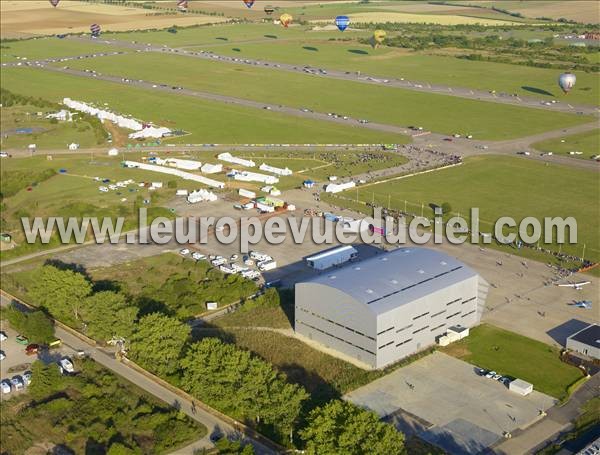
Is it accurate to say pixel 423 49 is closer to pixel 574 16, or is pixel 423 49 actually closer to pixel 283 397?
pixel 574 16

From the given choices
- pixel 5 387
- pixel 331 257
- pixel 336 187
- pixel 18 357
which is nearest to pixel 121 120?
pixel 336 187

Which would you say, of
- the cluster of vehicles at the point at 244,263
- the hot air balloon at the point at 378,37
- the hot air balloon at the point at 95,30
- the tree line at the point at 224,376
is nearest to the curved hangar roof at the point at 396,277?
the tree line at the point at 224,376

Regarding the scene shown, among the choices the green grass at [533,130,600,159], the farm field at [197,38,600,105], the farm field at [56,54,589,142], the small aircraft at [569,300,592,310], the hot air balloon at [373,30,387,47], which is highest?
the hot air balloon at [373,30,387,47]

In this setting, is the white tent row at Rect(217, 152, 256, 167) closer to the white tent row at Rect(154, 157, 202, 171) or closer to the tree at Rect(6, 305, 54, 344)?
the white tent row at Rect(154, 157, 202, 171)

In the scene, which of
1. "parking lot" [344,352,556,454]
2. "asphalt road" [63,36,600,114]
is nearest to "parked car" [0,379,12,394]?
"parking lot" [344,352,556,454]

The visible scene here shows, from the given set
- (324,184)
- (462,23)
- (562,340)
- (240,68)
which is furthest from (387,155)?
(462,23)

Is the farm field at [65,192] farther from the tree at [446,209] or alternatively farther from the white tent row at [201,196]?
the tree at [446,209]

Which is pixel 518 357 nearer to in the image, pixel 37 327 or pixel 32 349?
pixel 37 327
